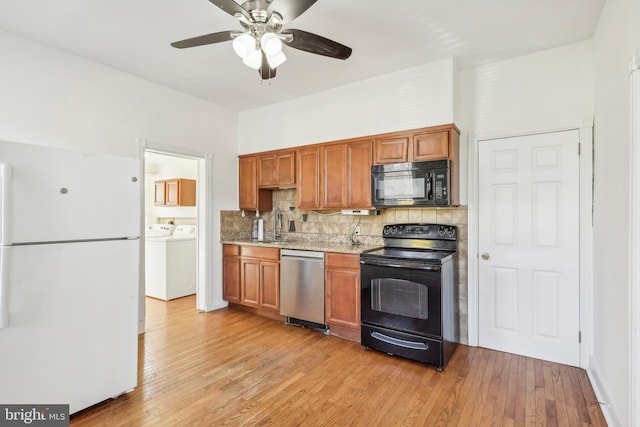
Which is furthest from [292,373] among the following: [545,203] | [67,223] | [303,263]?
[545,203]

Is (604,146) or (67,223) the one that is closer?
(67,223)

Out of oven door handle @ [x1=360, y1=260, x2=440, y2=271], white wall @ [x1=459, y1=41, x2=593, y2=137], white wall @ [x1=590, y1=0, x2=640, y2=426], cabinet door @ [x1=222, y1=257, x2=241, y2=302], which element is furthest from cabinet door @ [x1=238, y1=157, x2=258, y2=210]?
white wall @ [x1=590, y1=0, x2=640, y2=426]

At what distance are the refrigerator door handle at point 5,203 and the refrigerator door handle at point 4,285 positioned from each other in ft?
0.18

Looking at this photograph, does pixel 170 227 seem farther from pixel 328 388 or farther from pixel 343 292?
pixel 328 388

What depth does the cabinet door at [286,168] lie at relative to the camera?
412 cm

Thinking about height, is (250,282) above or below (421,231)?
below

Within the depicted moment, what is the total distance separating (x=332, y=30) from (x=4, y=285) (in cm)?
274

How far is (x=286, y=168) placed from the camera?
4172 millimetres

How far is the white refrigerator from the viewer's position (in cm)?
180

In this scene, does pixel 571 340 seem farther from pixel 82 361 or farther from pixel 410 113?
pixel 82 361

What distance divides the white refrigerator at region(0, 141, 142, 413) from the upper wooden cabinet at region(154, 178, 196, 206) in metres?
3.55

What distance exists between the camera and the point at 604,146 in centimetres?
233

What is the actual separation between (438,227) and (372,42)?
188cm

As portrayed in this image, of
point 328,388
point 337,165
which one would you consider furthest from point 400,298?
point 337,165
